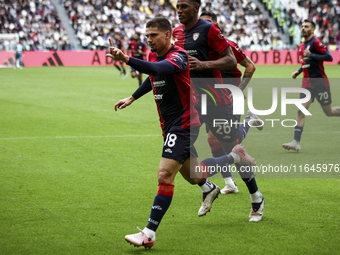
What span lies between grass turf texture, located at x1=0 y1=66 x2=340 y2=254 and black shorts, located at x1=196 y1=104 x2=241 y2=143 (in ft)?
2.80

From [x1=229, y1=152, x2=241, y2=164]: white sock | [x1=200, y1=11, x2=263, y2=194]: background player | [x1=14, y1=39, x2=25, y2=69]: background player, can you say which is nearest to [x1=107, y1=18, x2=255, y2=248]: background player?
[x1=229, y1=152, x2=241, y2=164]: white sock

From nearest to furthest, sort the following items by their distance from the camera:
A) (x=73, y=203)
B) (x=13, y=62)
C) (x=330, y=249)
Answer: (x=330, y=249), (x=73, y=203), (x=13, y=62)

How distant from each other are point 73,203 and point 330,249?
2.83 m

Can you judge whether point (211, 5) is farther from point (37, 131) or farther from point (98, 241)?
point (98, 241)

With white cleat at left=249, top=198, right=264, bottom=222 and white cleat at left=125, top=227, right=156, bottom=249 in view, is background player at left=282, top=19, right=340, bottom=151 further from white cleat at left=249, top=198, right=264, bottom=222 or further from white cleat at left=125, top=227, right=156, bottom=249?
white cleat at left=125, top=227, right=156, bottom=249

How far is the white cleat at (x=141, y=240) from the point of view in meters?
3.92

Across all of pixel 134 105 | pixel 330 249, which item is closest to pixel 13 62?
pixel 134 105

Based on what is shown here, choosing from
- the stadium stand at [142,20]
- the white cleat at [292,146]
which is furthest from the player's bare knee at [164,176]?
the stadium stand at [142,20]

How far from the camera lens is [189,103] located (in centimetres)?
438

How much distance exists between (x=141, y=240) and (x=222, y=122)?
5.61ft

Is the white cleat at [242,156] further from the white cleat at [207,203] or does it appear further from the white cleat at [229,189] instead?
the white cleat at [229,189]

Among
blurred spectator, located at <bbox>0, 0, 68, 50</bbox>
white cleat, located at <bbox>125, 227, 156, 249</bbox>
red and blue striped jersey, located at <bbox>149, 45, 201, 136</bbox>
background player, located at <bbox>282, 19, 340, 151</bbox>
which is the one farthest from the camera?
blurred spectator, located at <bbox>0, 0, 68, 50</bbox>

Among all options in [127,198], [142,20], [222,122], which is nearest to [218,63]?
[222,122]

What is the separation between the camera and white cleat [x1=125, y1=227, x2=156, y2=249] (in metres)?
3.92
